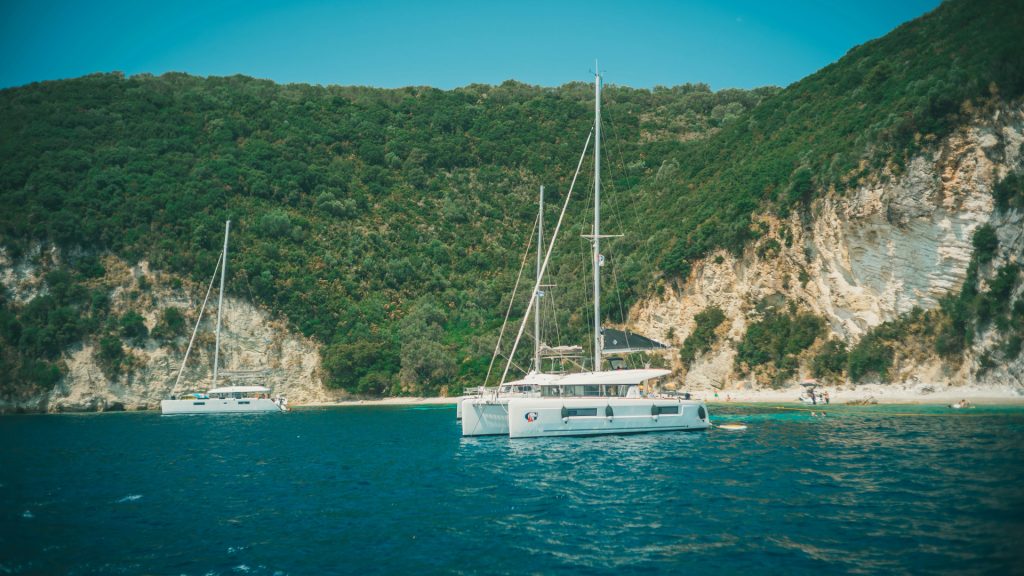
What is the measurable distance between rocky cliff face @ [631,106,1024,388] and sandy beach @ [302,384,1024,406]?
941 mm

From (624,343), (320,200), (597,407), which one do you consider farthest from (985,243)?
(320,200)

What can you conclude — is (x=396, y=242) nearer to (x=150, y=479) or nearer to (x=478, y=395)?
(x=478, y=395)

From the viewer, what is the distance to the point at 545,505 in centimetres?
1952

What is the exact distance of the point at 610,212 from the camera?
98.4m

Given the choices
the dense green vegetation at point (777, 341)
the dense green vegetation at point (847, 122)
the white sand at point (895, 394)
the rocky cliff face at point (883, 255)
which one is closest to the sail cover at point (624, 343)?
the white sand at point (895, 394)

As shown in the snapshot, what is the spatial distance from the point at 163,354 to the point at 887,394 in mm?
71109

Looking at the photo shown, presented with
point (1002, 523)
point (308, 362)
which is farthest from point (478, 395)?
point (308, 362)

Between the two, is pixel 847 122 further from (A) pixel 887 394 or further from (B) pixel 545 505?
(B) pixel 545 505

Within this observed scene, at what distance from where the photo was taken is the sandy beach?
1713 inches

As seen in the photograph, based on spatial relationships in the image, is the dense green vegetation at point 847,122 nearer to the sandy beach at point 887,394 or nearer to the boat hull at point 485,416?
the sandy beach at point 887,394

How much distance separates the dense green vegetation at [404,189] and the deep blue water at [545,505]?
2183cm

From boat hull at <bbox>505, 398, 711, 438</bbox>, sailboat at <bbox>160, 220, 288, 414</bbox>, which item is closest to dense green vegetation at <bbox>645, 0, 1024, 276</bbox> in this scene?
boat hull at <bbox>505, 398, 711, 438</bbox>

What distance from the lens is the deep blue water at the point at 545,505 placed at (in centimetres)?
1422

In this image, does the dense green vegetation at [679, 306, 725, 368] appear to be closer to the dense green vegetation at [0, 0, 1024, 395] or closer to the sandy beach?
the dense green vegetation at [0, 0, 1024, 395]
